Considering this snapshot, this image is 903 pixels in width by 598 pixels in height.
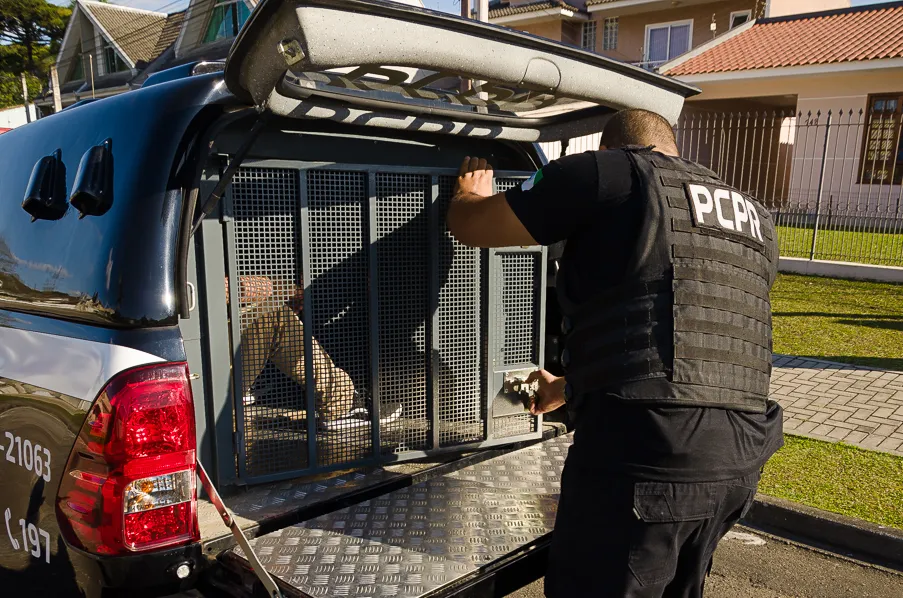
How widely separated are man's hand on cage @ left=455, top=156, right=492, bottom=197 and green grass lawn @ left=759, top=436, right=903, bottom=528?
2.76m

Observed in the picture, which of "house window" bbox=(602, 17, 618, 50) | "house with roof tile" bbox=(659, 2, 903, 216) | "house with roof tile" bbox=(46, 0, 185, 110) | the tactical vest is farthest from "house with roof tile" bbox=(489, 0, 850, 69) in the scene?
the tactical vest

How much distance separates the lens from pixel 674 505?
Result: 6.23 ft

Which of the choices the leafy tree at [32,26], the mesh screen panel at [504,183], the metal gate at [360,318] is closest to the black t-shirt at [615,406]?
the metal gate at [360,318]

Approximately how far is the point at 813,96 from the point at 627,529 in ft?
63.9

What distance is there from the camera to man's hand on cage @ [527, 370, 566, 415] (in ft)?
9.21

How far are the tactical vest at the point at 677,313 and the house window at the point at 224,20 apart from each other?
87.0 ft

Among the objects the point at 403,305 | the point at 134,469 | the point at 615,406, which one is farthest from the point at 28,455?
the point at 615,406

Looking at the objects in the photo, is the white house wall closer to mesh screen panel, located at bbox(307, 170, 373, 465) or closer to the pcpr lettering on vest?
the pcpr lettering on vest

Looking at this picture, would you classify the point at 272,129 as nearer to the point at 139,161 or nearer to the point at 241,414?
the point at 139,161

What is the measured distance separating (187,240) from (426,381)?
4.22 ft

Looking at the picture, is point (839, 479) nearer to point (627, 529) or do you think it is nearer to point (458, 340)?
point (458, 340)

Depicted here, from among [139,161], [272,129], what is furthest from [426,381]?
[139,161]

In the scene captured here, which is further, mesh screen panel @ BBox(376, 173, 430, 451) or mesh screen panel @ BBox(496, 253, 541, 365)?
mesh screen panel @ BBox(496, 253, 541, 365)

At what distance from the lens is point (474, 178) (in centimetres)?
277
